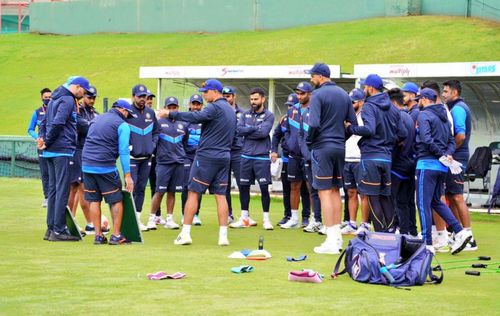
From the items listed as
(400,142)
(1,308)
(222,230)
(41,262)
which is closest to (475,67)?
(400,142)

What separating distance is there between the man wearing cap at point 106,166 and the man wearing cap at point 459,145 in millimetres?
4210

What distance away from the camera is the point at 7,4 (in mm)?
69375

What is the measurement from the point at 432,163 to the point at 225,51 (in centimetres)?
3750

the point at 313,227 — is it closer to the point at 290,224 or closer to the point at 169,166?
the point at 290,224

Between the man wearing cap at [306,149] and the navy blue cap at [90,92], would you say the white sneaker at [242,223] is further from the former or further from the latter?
the navy blue cap at [90,92]

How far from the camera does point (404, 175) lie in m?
13.7

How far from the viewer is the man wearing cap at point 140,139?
49.3 ft

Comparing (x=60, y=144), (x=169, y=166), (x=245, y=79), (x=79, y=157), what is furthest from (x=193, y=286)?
(x=245, y=79)

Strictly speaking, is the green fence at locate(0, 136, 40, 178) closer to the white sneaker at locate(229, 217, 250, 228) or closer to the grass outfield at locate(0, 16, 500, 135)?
the white sneaker at locate(229, 217, 250, 228)

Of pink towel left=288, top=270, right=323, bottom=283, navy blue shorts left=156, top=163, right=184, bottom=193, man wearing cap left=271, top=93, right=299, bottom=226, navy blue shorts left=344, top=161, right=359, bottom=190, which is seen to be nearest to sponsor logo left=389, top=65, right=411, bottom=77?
man wearing cap left=271, top=93, right=299, bottom=226

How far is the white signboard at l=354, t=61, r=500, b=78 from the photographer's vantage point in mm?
18625

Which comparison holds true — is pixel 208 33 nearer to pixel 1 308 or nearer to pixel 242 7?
pixel 242 7

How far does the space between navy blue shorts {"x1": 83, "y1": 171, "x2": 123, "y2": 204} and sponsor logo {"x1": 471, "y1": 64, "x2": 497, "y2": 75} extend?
8.17m

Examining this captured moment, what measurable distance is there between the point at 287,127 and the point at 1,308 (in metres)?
8.60
